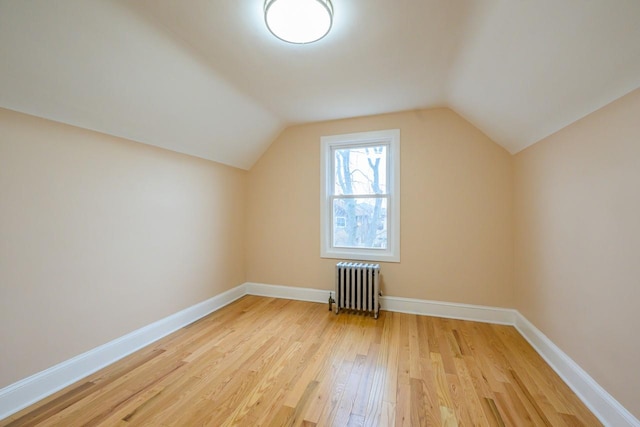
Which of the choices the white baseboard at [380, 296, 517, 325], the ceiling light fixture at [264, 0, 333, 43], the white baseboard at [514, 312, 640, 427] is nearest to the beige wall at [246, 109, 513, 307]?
the white baseboard at [380, 296, 517, 325]

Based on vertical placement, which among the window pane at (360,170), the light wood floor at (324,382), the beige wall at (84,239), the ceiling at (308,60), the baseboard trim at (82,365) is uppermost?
the ceiling at (308,60)

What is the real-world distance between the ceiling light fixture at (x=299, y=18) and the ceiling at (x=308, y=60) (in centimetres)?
13

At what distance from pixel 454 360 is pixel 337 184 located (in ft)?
7.69

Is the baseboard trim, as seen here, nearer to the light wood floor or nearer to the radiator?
the light wood floor

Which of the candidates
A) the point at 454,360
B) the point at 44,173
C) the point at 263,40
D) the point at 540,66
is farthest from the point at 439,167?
the point at 44,173

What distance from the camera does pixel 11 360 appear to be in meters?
1.54

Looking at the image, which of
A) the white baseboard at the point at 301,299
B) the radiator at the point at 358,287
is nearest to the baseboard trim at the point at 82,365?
the white baseboard at the point at 301,299

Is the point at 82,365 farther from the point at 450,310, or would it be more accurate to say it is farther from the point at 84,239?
the point at 450,310

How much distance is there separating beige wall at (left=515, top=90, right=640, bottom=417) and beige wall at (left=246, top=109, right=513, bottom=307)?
1.49 ft

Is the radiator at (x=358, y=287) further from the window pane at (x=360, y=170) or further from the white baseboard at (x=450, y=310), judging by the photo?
the window pane at (x=360, y=170)

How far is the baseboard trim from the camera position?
1.54 m

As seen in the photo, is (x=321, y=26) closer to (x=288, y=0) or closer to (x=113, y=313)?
(x=288, y=0)

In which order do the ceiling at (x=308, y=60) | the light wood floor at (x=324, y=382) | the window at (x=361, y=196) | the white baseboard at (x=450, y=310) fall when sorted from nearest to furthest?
the ceiling at (x=308, y=60) < the light wood floor at (x=324, y=382) < the white baseboard at (x=450, y=310) < the window at (x=361, y=196)

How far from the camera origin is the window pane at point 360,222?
10.8ft
